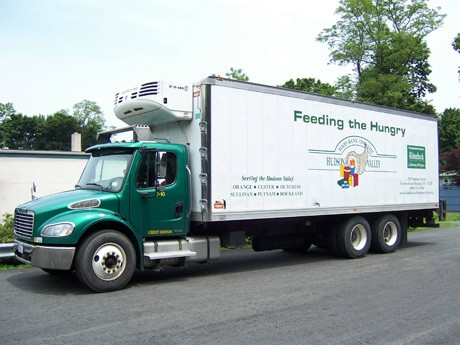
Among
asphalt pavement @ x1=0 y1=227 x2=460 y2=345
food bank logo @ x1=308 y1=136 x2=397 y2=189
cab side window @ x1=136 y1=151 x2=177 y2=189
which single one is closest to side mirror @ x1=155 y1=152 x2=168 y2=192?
cab side window @ x1=136 y1=151 x2=177 y2=189

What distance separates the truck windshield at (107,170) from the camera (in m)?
8.30

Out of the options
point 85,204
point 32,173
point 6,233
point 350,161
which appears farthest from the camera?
point 32,173

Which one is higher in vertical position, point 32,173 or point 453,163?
point 453,163

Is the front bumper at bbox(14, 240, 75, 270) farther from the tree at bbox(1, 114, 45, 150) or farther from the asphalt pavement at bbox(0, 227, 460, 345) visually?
the tree at bbox(1, 114, 45, 150)

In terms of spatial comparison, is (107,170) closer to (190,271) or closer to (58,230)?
(58,230)

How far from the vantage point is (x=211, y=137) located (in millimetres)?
8695

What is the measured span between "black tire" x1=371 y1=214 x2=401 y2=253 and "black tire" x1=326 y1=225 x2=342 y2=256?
1.25 meters

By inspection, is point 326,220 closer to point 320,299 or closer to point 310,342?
point 320,299

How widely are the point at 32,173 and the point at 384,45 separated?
2375 centimetres

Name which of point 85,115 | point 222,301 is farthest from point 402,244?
point 85,115

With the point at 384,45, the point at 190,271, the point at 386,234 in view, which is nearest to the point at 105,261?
the point at 190,271

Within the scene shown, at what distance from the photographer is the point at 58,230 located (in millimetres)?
7410

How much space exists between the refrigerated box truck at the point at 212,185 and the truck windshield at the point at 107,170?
0.08 feet

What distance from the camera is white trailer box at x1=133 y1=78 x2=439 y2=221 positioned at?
878 cm
